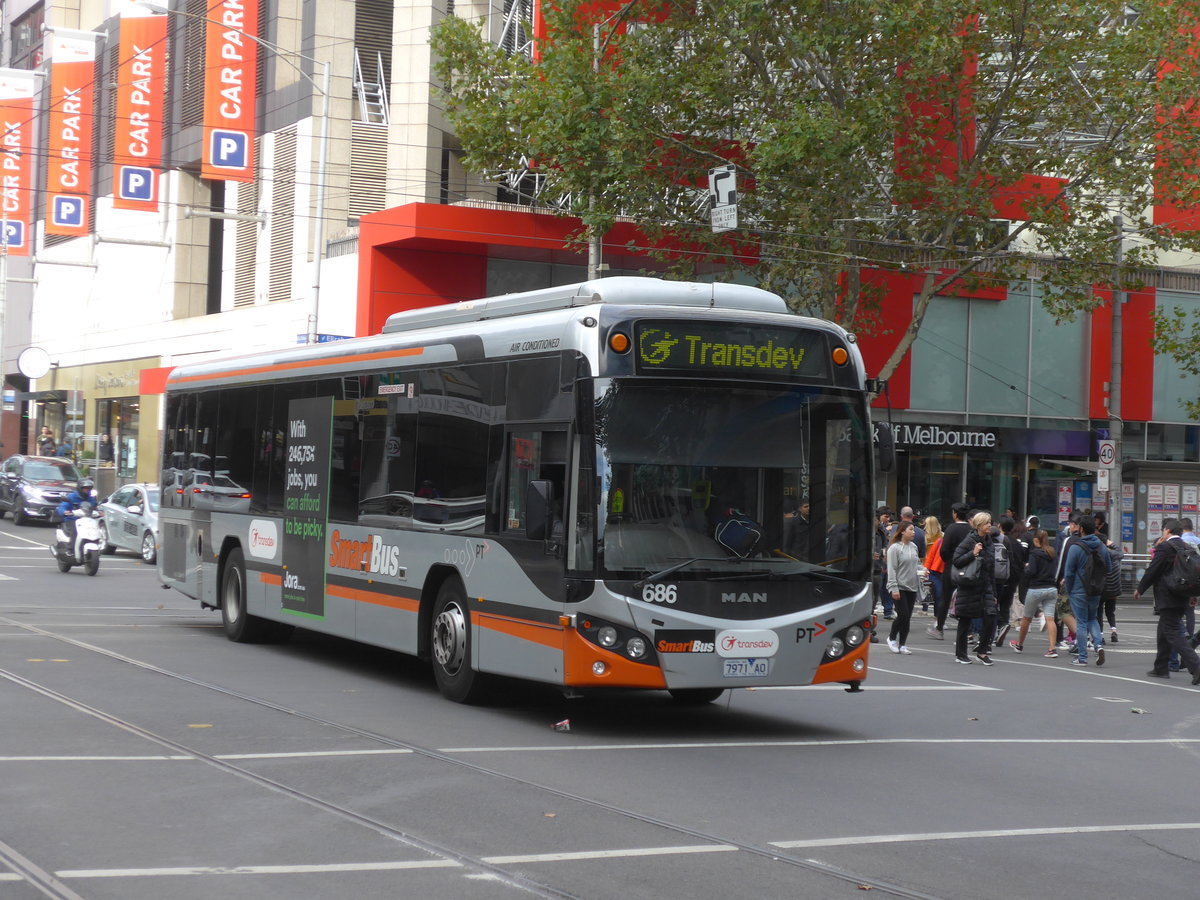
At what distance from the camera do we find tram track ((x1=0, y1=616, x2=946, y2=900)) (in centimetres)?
671

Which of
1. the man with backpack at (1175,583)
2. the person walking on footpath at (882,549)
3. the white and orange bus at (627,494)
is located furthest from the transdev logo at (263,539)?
the person walking on footpath at (882,549)

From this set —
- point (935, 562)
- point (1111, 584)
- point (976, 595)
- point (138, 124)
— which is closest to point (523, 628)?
point (976, 595)

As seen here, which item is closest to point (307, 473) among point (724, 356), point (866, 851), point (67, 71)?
point (724, 356)

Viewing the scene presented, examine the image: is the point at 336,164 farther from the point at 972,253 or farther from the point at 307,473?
the point at 307,473

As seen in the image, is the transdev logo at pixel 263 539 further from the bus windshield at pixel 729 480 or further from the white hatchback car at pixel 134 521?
the white hatchback car at pixel 134 521

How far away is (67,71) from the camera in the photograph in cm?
4575

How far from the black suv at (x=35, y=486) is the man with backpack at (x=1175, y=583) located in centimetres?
2875

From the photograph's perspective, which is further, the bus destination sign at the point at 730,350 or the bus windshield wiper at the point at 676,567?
the bus destination sign at the point at 730,350

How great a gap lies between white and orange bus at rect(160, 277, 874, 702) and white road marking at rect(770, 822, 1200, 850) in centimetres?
300

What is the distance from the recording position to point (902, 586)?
1953 cm

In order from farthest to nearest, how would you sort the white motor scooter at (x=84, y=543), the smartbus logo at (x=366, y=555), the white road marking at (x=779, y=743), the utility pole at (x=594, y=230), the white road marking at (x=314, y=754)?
the utility pole at (x=594, y=230) → the white motor scooter at (x=84, y=543) → the smartbus logo at (x=366, y=555) → the white road marking at (x=779, y=743) → the white road marking at (x=314, y=754)

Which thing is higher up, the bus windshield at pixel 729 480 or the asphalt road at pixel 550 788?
the bus windshield at pixel 729 480

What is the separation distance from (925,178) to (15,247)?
3325 cm

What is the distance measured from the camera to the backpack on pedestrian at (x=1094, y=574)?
724 inches
